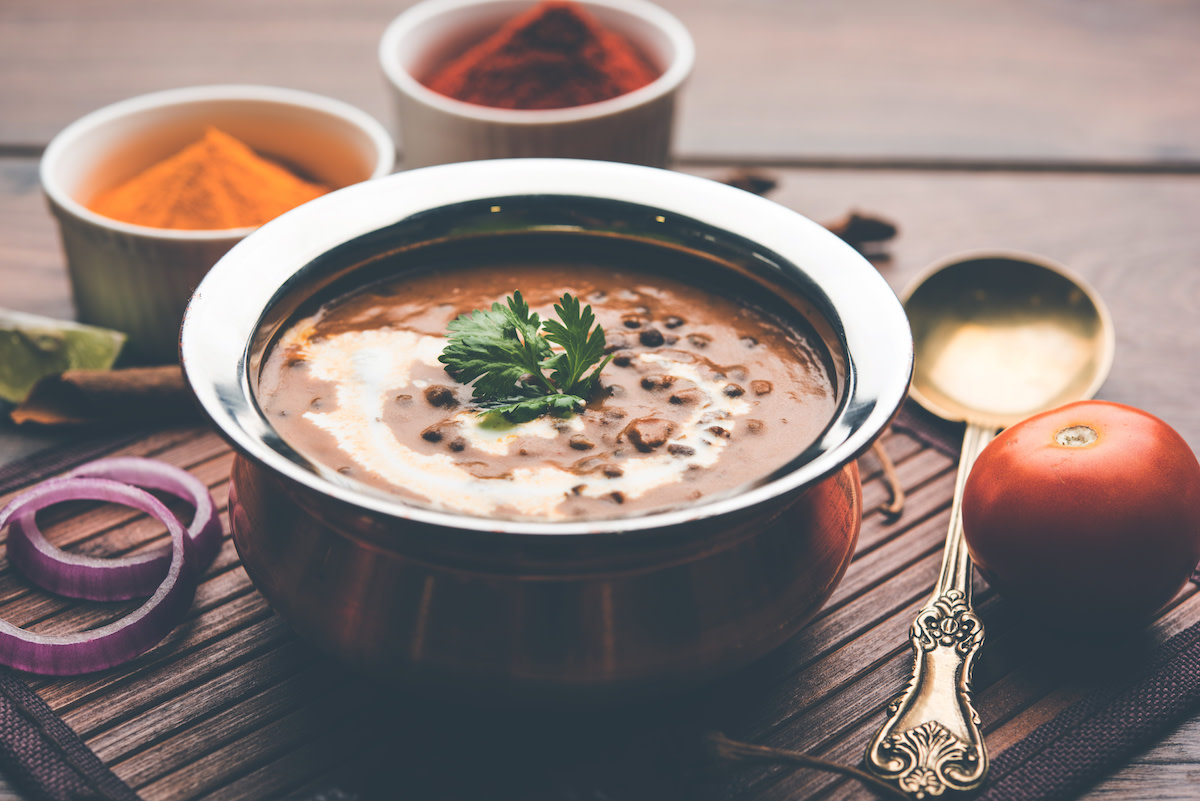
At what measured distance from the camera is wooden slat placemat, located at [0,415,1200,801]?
43.9 inches

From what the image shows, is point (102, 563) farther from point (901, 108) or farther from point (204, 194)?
point (901, 108)

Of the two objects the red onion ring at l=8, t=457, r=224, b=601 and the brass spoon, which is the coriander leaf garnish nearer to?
the red onion ring at l=8, t=457, r=224, b=601

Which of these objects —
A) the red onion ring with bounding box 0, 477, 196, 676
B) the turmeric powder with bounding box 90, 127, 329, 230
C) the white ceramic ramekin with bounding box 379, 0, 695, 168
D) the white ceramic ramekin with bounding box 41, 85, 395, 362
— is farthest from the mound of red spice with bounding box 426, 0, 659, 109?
the red onion ring with bounding box 0, 477, 196, 676

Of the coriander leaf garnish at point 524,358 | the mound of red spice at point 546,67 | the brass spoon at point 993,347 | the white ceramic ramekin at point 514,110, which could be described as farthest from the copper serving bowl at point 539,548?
the mound of red spice at point 546,67

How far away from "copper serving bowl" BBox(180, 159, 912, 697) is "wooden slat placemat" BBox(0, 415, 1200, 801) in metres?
0.09

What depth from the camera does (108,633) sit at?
1.23 m

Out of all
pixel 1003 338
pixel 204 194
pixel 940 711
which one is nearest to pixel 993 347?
pixel 1003 338

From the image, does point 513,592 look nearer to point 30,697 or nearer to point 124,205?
point 30,697

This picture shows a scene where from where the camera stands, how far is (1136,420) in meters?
1.33

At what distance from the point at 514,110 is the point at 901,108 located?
1.01m

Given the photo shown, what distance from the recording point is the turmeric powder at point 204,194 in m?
1.76

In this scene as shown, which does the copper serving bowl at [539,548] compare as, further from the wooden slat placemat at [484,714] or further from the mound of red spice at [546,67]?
the mound of red spice at [546,67]

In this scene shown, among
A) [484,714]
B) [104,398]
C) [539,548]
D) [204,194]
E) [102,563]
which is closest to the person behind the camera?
[539,548]

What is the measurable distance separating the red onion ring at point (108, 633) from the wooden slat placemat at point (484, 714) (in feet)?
0.05
